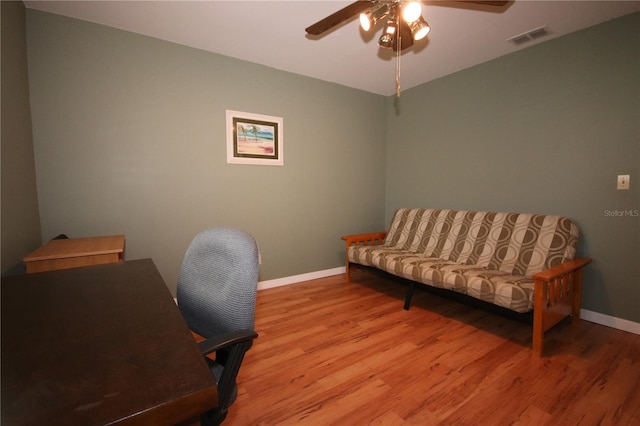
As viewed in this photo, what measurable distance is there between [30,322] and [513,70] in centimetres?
359

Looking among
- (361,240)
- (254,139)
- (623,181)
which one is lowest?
(361,240)

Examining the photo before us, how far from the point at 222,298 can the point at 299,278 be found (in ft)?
7.69

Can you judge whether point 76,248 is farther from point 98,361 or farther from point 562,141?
point 562,141

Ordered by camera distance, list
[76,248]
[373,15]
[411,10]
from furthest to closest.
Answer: [76,248], [373,15], [411,10]

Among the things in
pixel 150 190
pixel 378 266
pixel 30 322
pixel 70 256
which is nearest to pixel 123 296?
pixel 30 322

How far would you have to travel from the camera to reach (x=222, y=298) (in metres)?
0.97

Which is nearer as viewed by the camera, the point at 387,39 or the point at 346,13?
the point at 346,13

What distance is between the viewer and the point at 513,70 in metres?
2.61

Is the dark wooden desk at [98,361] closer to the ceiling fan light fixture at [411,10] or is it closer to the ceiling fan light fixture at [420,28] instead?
the ceiling fan light fixture at [411,10]

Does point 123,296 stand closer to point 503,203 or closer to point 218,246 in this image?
point 218,246

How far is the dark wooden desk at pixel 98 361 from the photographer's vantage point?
449mm

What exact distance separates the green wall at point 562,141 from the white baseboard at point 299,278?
1.51 meters

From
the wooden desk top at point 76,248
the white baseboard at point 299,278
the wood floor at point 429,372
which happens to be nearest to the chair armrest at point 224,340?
the wood floor at point 429,372

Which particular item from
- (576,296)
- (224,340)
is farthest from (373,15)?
(576,296)
